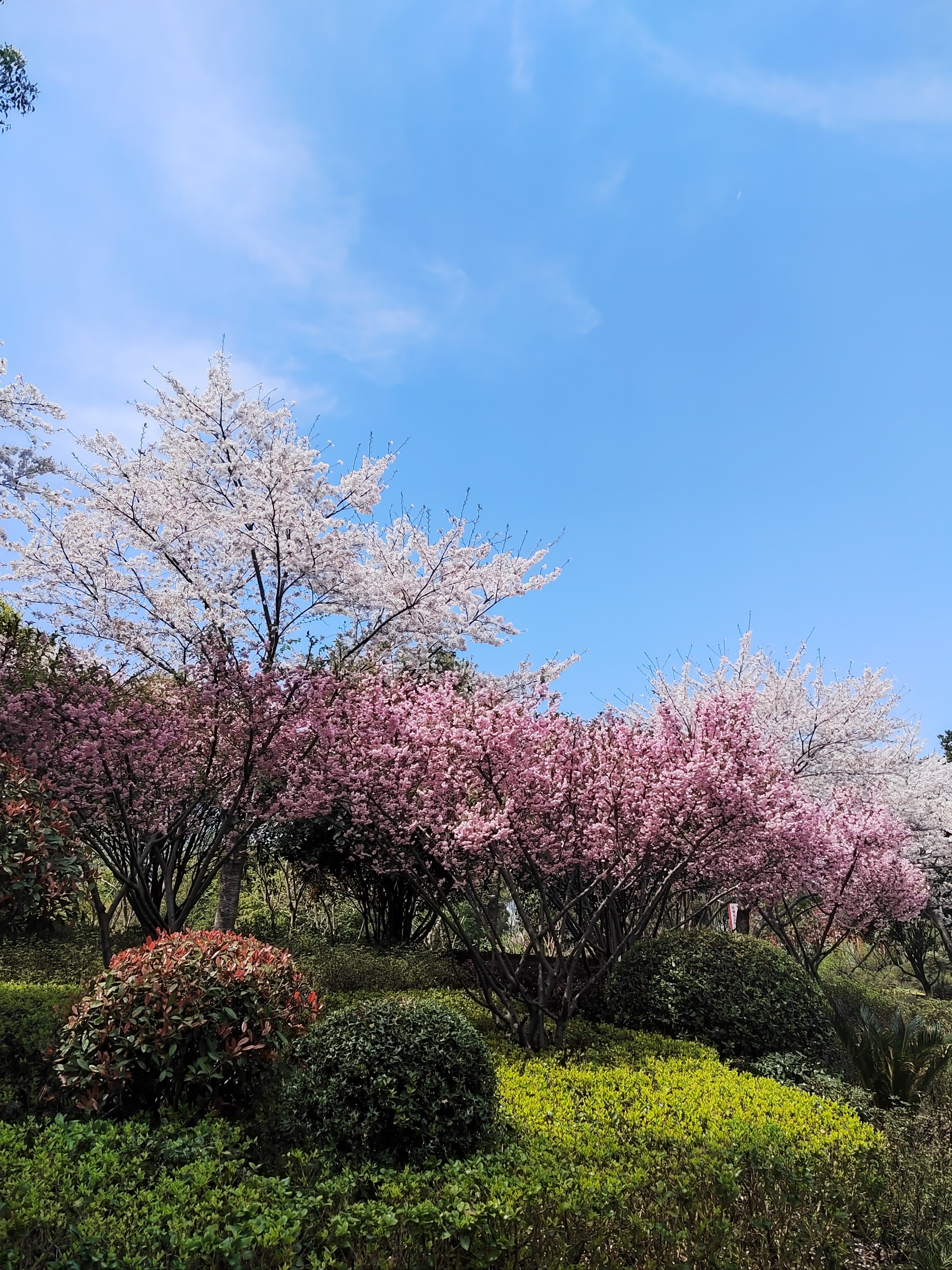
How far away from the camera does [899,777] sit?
21000 mm

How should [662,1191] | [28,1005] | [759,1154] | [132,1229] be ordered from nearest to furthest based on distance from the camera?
[132,1229] < [662,1191] < [759,1154] < [28,1005]

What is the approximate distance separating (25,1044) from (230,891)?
574 cm

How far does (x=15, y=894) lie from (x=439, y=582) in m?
7.73

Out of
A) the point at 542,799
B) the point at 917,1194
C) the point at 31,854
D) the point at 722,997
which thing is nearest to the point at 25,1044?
the point at 31,854

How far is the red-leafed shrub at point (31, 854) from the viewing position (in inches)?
246

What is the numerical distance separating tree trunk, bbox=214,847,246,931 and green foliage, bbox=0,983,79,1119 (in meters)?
3.65

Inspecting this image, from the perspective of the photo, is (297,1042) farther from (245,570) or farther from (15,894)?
(245,570)

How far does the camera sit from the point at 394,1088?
15.3 feet

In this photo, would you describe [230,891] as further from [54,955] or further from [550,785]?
[550,785]

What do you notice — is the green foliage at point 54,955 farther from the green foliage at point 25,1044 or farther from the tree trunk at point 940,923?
the tree trunk at point 940,923

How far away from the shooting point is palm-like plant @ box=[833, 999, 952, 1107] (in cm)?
724

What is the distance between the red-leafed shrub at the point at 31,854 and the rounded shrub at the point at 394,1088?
2.80 metres

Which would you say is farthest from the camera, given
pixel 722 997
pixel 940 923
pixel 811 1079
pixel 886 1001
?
pixel 940 923

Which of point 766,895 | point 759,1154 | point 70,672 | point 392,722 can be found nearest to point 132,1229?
→ point 759,1154
